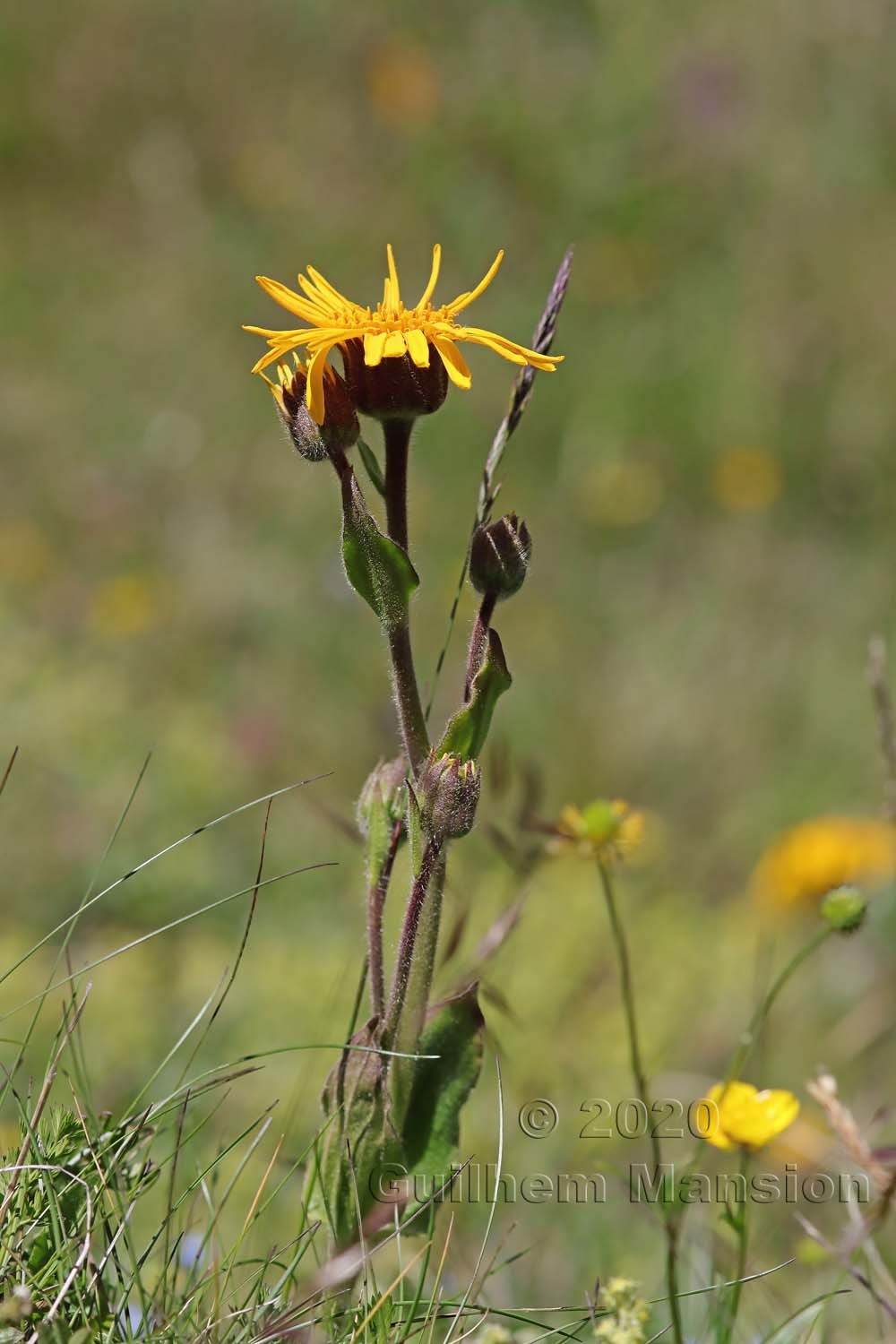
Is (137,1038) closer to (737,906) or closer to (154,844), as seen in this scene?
(154,844)

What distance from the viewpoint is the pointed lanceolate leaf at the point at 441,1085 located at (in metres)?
1.17

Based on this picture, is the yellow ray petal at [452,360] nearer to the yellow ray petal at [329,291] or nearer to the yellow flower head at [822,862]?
the yellow ray petal at [329,291]

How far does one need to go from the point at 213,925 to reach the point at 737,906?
4.39ft

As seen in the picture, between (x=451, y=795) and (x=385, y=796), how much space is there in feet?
0.58

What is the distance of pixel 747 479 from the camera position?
16.1ft

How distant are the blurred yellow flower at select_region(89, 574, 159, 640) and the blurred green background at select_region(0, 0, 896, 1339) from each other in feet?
0.07

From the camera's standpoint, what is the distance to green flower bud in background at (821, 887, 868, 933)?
135 centimetres

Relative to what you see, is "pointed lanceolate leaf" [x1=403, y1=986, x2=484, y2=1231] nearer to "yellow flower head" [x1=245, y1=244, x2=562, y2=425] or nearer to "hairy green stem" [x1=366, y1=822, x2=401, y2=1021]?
"hairy green stem" [x1=366, y1=822, x2=401, y2=1021]

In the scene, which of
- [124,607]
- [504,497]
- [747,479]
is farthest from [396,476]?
[747,479]

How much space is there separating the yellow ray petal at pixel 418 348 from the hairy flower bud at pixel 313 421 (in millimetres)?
83

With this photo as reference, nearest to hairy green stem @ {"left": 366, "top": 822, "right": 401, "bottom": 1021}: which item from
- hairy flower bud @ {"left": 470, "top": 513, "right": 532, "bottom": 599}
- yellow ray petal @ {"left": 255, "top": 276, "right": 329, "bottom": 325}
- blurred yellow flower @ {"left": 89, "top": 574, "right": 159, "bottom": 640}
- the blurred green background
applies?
hairy flower bud @ {"left": 470, "top": 513, "right": 532, "bottom": 599}

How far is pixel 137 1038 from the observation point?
7.87 ft

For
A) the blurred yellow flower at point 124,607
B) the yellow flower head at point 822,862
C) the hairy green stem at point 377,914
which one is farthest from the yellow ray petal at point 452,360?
the blurred yellow flower at point 124,607

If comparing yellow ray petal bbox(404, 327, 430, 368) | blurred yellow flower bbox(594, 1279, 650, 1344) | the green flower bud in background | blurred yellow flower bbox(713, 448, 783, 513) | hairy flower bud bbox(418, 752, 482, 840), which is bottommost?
blurred yellow flower bbox(594, 1279, 650, 1344)
